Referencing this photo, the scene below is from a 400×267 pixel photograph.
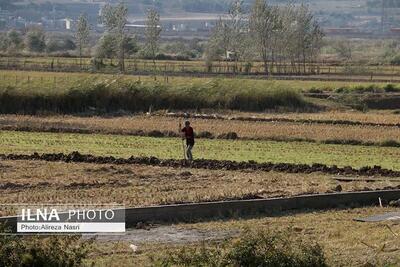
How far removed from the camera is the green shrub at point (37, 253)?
50.5 feet

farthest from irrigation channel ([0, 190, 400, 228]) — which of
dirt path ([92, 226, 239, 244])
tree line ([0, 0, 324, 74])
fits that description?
tree line ([0, 0, 324, 74])

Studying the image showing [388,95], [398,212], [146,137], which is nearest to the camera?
[398,212]

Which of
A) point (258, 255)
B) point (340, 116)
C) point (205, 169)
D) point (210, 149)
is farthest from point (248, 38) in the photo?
point (258, 255)

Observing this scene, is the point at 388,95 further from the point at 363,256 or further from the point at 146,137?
the point at 363,256

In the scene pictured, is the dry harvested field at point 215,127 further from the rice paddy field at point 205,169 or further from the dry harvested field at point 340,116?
the dry harvested field at point 340,116

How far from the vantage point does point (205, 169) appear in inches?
1235

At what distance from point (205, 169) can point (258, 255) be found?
15471 millimetres

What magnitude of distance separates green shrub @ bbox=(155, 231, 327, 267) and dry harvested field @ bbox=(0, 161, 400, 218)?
24.4 ft

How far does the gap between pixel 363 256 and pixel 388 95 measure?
4996 centimetres

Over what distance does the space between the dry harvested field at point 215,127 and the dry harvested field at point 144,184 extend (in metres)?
12.7

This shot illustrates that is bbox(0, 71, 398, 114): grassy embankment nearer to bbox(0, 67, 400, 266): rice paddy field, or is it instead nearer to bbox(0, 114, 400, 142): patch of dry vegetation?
bbox(0, 67, 400, 266): rice paddy field

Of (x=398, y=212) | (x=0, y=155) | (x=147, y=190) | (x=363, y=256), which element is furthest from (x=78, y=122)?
(x=363, y=256)

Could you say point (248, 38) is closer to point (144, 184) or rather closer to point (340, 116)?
point (340, 116)

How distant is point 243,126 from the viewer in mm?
47875
